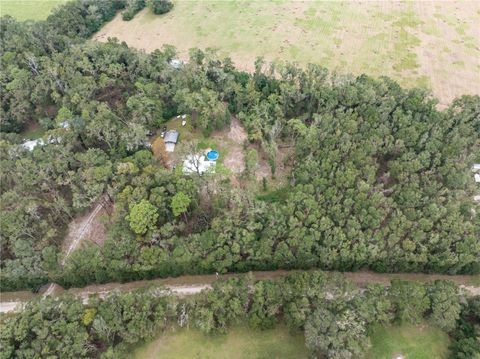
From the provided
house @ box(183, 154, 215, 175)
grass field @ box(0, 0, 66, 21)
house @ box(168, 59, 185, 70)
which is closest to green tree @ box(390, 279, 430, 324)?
house @ box(183, 154, 215, 175)

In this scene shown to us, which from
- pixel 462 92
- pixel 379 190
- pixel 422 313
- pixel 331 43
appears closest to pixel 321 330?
pixel 422 313

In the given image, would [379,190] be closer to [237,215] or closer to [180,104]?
[237,215]

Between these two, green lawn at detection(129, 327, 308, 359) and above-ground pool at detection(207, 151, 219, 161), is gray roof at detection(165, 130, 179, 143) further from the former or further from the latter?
green lawn at detection(129, 327, 308, 359)

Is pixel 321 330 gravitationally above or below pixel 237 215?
below

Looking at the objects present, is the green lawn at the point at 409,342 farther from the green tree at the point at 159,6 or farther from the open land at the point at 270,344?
the green tree at the point at 159,6

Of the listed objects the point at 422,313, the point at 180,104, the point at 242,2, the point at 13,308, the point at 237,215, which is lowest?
the point at 13,308

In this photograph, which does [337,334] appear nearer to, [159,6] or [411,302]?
[411,302]
